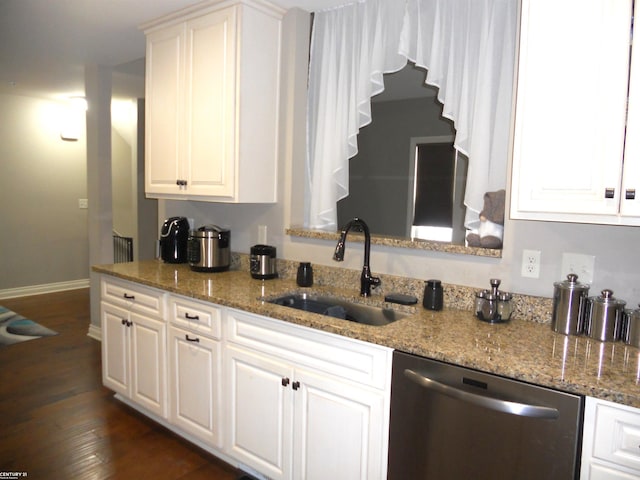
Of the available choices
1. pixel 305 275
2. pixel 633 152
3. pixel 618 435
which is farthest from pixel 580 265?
pixel 305 275

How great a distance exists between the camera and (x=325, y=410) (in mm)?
1798

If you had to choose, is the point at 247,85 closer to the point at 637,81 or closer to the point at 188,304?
the point at 188,304

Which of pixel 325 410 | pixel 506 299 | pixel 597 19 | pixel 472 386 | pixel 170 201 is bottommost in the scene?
pixel 325 410

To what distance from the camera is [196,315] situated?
2.26 m

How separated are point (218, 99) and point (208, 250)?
0.86 metres

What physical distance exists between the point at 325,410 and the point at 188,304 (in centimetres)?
90

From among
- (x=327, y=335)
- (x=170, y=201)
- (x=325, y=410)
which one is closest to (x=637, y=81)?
(x=327, y=335)

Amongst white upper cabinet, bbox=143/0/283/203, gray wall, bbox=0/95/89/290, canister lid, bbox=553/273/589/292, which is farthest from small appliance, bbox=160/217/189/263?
gray wall, bbox=0/95/89/290

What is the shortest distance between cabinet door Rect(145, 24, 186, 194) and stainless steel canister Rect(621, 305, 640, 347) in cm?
230

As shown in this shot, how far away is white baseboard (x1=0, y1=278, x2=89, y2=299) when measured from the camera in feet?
18.2

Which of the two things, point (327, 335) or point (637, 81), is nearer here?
point (637, 81)

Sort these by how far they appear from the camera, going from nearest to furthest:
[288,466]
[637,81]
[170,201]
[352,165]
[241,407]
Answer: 1. [637,81]
2. [288,466]
3. [241,407]
4. [170,201]
5. [352,165]

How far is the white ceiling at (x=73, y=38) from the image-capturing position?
2660 mm

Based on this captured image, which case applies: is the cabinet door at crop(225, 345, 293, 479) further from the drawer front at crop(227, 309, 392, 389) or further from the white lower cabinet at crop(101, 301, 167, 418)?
the white lower cabinet at crop(101, 301, 167, 418)
